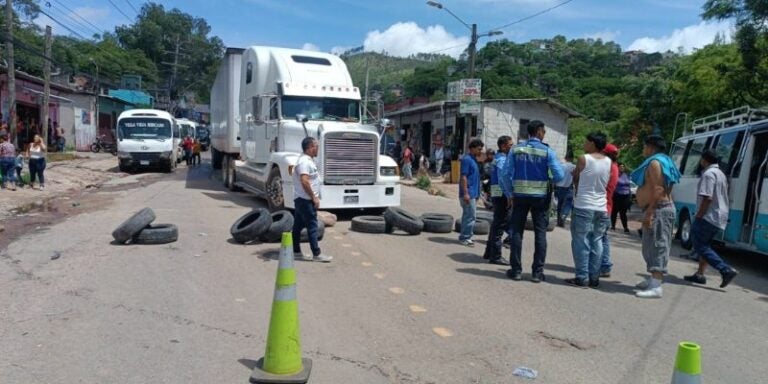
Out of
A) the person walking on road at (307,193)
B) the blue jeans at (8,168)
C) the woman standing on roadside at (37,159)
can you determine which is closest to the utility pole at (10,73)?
the woman standing on roadside at (37,159)

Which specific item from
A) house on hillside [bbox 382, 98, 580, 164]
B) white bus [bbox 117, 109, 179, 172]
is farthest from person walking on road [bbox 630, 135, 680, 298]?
white bus [bbox 117, 109, 179, 172]

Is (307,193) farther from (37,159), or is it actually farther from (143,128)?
(143,128)

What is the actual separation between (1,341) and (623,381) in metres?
4.89

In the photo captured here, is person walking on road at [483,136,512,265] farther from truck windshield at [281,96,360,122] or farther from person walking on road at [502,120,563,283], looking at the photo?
truck windshield at [281,96,360,122]

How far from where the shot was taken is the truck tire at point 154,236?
9.43 meters

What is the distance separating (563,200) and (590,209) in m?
6.04

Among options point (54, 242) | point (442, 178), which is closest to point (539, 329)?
point (54, 242)

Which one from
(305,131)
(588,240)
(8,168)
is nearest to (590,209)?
(588,240)

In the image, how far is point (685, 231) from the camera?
469 inches

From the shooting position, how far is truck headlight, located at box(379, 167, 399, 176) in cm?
1297

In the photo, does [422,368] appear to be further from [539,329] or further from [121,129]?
[121,129]

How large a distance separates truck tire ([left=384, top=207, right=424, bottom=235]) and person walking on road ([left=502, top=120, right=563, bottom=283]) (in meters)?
3.57

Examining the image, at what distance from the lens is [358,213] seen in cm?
1388

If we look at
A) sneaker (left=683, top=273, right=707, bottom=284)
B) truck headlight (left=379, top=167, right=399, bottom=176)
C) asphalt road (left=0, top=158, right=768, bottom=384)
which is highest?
truck headlight (left=379, top=167, right=399, bottom=176)
